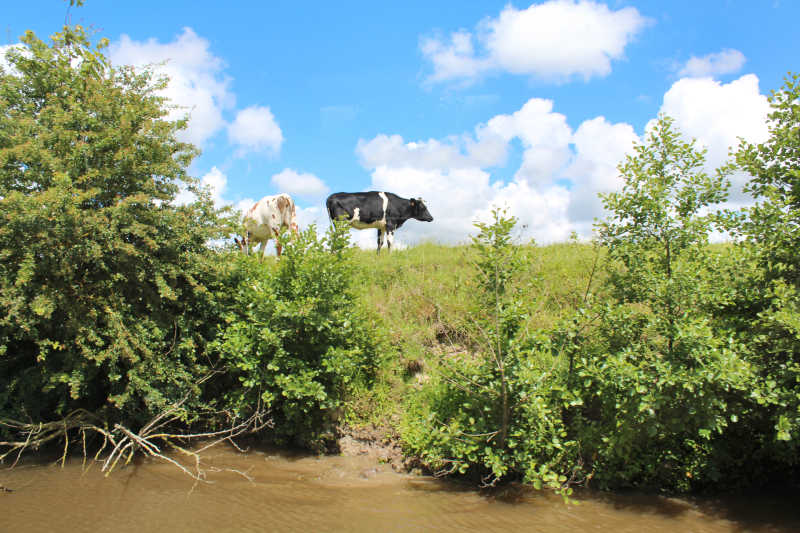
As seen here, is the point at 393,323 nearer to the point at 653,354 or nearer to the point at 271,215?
the point at 653,354

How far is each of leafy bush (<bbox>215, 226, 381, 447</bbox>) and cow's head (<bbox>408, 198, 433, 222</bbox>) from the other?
7.92 metres

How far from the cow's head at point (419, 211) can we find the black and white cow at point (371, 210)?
0.58m

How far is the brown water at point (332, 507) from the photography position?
521 centimetres

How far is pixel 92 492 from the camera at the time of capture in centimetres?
611

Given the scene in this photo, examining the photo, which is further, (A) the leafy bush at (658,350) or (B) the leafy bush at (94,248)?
(B) the leafy bush at (94,248)

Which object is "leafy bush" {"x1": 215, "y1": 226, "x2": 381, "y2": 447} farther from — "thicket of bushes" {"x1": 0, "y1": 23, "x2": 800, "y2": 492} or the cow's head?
the cow's head

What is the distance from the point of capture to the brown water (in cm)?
521

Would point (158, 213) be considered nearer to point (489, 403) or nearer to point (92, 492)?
point (92, 492)

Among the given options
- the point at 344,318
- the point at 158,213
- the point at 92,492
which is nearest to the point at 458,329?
the point at 344,318

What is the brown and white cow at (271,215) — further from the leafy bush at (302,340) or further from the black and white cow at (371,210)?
the leafy bush at (302,340)

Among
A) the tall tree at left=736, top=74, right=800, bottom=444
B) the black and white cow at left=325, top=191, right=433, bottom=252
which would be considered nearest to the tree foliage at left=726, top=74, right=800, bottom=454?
the tall tree at left=736, top=74, right=800, bottom=444

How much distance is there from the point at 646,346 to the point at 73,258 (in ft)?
21.4

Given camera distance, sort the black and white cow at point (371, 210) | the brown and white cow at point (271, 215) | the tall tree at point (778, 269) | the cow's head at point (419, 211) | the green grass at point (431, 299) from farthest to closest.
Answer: the cow's head at point (419, 211), the black and white cow at point (371, 210), the brown and white cow at point (271, 215), the green grass at point (431, 299), the tall tree at point (778, 269)

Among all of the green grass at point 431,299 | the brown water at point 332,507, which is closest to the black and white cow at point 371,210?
the green grass at point 431,299
